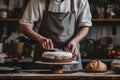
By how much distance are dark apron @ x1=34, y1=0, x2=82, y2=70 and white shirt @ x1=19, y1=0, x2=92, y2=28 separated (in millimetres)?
38

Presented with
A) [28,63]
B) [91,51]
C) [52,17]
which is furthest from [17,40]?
[52,17]

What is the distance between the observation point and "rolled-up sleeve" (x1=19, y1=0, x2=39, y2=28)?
275 cm

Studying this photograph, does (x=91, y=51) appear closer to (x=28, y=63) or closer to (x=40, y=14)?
(x=28, y=63)

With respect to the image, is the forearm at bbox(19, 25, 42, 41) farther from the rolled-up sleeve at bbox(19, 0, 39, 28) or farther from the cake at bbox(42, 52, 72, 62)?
the cake at bbox(42, 52, 72, 62)

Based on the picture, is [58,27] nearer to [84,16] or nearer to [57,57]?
[84,16]

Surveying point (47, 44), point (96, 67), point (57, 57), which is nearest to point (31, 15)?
point (47, 44)

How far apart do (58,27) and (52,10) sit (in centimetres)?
15

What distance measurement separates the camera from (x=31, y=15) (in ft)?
9.02

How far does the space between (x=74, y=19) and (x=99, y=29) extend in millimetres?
2111

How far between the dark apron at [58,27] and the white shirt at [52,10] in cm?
4

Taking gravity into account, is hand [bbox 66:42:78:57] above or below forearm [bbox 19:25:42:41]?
below

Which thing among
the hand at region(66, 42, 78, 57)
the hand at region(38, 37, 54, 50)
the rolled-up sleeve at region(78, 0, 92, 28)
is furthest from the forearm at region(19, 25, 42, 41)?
the rolled-up sleeve at region(78, 0, 92, 28)

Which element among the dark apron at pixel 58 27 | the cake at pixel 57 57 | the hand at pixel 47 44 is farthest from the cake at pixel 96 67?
the dark apron at pixel 58 27

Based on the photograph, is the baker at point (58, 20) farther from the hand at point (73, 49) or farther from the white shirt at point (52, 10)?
the hand at point (73, 49)
